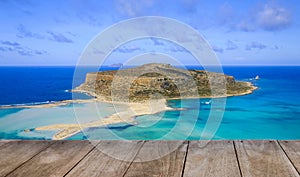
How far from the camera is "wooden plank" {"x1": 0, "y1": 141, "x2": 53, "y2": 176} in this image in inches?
45.5

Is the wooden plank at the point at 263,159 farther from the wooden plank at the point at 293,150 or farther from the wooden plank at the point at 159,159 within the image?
the wooden plank at the point at 159,159

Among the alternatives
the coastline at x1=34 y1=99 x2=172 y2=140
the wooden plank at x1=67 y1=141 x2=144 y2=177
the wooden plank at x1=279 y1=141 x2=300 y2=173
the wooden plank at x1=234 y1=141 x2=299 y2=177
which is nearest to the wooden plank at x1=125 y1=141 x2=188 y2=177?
the wooden plank at x1=67 y1=141 x2=144 y2=177

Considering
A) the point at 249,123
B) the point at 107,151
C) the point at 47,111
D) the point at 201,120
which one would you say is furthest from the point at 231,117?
the point at 107,151

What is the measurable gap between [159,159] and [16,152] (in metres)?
0.66

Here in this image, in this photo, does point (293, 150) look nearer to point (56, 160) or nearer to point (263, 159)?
point (263, 159)

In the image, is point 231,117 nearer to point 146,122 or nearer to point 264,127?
point 264,127

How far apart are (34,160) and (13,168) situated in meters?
0.09

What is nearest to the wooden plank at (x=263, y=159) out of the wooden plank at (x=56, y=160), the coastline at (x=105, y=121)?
the wooden plank at (x=56, y=160)

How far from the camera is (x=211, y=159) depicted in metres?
1.18

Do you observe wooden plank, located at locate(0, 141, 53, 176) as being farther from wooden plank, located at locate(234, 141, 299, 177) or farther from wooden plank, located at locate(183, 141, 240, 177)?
wooden plank, located at locate(234, 141, 299, 177)

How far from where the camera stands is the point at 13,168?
1.13m

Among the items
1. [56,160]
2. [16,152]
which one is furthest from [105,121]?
[56,160]

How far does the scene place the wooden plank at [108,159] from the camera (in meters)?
1.08

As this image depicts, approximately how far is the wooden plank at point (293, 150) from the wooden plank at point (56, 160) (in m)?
0.87
